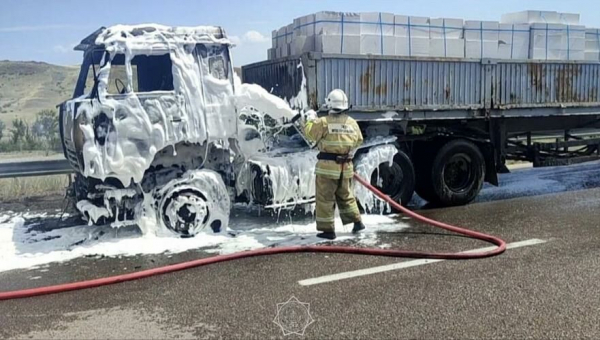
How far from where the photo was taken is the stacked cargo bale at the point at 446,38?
8297mm

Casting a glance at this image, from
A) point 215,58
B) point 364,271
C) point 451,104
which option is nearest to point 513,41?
point 451,104

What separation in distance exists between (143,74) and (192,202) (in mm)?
1753

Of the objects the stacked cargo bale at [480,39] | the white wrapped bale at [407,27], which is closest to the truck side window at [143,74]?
the white wrapped bale at [407,27]

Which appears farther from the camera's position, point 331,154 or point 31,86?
point 31,86

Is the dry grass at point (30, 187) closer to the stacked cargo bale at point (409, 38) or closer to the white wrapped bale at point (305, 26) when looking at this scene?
the white wrapped bale at point (305, 26)

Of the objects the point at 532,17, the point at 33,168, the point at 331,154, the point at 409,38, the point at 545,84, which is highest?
the point at 532,17

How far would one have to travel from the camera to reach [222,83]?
6930 millimetres

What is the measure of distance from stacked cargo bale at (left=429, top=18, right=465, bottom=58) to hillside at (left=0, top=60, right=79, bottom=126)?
27.8 metres

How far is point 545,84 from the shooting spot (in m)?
8.97

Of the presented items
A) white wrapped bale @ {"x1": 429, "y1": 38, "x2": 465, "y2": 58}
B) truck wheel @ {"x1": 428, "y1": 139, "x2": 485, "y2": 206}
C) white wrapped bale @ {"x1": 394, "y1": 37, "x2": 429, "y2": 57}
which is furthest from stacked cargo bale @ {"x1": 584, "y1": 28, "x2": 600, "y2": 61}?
white wrapped bale @ {"x1": 394, "y1": 37, "x2": 429, "y2": 57}

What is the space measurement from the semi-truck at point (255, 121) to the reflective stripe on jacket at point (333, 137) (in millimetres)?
641

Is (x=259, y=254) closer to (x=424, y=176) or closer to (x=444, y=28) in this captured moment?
(x=424, y=176)

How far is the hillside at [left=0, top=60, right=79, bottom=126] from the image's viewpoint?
3731 cm

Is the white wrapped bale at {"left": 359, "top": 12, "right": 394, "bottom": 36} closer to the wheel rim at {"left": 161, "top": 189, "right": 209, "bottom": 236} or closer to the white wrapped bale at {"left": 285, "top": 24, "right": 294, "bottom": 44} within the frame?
the white wrapped bale at {"left": 285, "top": 24, "right": 294, "bottom": 44}
